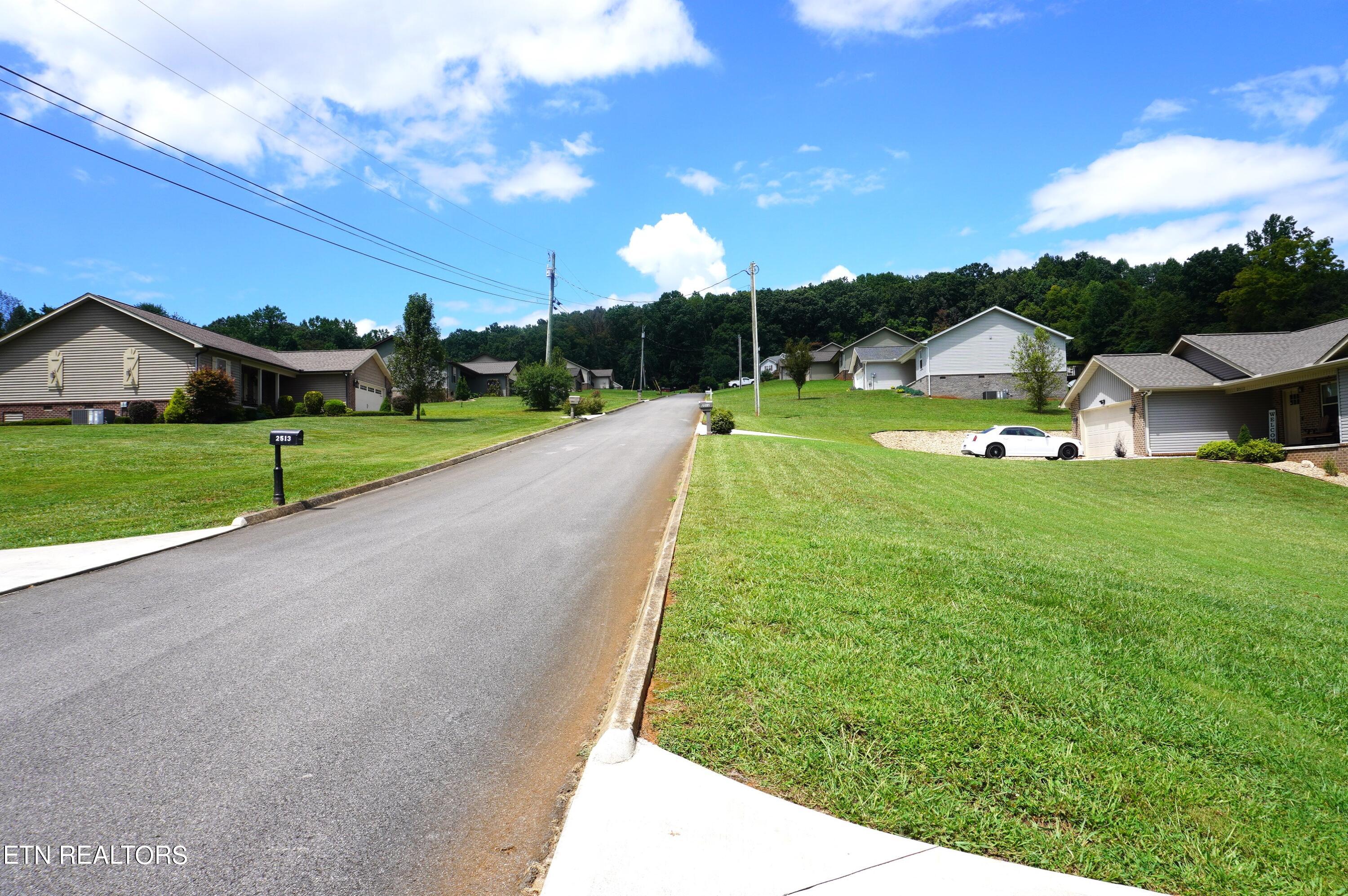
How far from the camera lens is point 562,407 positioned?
4541 centimetres

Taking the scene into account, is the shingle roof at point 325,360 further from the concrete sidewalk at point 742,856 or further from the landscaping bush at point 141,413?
the concrete sidewalk at point 742,856

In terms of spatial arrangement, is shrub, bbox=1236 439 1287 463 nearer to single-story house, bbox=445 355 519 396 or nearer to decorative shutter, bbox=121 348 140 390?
decorative shutter, bbox=121 348 140 390

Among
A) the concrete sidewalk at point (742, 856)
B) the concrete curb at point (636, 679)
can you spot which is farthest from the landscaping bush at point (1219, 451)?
the concrete sidewalk at point (742, 856)

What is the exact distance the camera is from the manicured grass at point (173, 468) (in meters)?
11.2

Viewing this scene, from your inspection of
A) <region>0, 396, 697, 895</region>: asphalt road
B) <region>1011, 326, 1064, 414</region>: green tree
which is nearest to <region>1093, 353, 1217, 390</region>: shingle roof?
<region>1011, 326, 1064, 414</region>: green tree

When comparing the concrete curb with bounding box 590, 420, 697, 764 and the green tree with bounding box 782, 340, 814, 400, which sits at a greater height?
the green tree with bounding box 782, 340, 814, 400

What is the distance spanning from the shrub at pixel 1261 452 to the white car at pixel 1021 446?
569 cm

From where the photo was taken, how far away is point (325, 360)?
147ft

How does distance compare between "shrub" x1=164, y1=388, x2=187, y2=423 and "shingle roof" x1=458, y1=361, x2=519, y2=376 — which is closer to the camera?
"shrub" x1=164, y1=388, x2=187, y2=423

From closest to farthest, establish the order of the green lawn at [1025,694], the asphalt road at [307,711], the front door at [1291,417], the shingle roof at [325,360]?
the asphalt road at [307,711] < the green lawn at [1025,694] < the front door at [1291,417] < the shingle roof at [325,360]

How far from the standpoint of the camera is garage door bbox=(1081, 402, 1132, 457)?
29906 mm

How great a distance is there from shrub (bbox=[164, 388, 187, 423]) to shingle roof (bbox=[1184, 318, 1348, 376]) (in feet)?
140

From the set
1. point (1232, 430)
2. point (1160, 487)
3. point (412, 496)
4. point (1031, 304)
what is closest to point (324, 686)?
point (412, 496)

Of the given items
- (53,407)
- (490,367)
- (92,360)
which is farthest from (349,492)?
(490,367)
